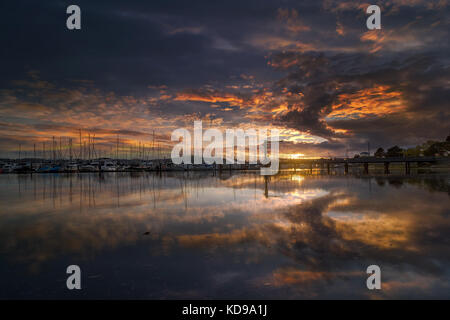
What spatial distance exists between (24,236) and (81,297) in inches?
332

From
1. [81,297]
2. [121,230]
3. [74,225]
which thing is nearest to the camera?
[81,297]

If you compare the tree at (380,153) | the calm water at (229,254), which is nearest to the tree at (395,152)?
the tree at (380,153)

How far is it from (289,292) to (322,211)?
12.0 metres

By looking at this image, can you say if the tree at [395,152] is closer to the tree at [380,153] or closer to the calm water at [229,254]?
the tree at [380,153]

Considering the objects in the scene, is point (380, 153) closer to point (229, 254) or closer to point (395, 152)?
point (395, 152)

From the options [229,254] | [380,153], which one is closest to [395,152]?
[380,153]

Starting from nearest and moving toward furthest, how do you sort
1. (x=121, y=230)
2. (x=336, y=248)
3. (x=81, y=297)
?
(x=81, y=297), (x=336, y=248), (x=121, y=230)

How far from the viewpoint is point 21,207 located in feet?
66.4

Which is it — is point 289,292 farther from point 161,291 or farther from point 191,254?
point 191,254

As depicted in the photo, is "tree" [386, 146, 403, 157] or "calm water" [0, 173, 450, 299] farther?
"tree" [386, 146, 403, 157]

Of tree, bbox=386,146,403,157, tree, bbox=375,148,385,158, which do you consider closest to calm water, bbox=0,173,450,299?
tree, bbox=386,146,403,157

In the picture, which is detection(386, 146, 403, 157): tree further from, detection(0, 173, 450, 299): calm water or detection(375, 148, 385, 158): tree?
detection(0, 173, 450, 299): calm water

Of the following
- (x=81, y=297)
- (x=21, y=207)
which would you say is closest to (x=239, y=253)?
(x=81, y=297)
